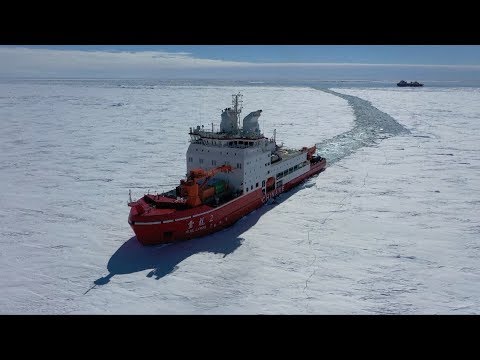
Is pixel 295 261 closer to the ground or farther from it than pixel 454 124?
closer to the ground

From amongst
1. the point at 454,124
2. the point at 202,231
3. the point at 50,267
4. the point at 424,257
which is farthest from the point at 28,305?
the point at 454,124

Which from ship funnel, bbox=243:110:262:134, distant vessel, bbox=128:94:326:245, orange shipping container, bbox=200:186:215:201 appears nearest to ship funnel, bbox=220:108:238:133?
distant vessel, bbox=128:94:326:245

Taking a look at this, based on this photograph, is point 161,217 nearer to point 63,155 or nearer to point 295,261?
point 295,261

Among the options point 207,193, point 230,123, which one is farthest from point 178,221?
point 230,123

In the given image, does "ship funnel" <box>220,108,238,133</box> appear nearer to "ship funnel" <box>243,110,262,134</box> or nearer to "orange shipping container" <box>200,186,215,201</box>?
"ship funnel" <box>243,110,262,134</box>

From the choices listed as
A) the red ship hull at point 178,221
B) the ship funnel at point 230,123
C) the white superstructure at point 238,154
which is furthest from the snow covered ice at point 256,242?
the ship funnel at point 230,123

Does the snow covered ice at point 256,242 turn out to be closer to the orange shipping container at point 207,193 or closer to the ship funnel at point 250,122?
the orange shipping container at point 207,193
